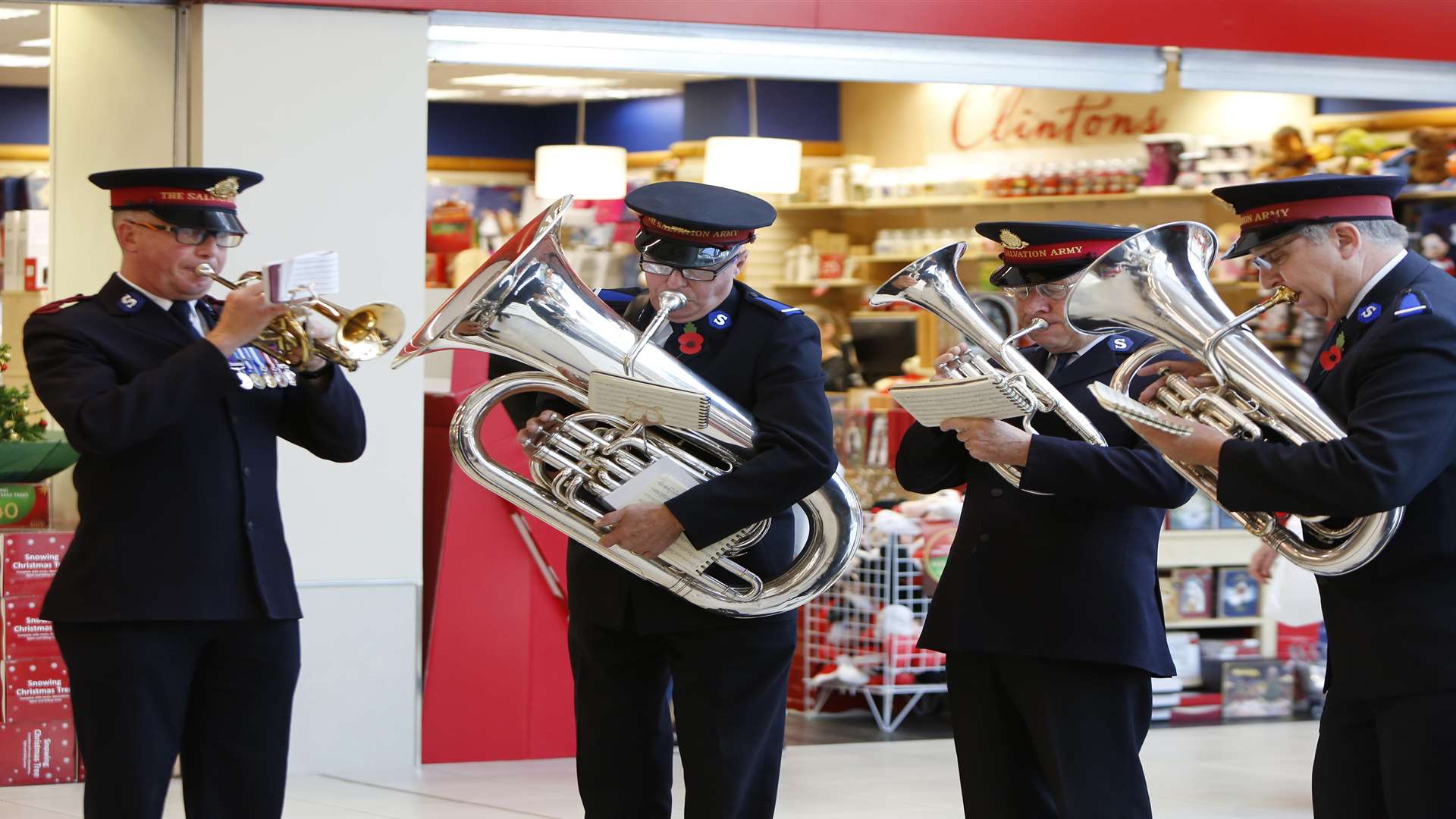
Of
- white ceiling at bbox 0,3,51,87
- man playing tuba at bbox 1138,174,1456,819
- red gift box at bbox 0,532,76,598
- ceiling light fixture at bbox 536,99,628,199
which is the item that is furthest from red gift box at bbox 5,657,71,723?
ceiling light fixture at bbox 536,99,628,199

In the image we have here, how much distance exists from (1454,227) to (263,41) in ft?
17.3

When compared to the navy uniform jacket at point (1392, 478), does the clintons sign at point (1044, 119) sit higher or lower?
higher

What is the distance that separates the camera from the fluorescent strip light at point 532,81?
1069cm

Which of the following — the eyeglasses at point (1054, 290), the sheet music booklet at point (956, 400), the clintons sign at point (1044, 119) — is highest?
the clintons sign at point (1044, 119)

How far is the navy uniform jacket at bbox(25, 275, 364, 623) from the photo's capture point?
3057 mm

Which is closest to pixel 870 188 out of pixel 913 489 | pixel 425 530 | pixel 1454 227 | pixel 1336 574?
pixel 1454 227

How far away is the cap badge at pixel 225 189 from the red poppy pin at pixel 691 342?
906 millimetres

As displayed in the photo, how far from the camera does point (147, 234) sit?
10.6ft

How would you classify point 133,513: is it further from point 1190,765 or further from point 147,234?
point 1190,765

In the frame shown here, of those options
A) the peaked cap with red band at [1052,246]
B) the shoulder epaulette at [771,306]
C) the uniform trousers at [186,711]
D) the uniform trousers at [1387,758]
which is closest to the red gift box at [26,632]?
the uniform trousers at [186,711]

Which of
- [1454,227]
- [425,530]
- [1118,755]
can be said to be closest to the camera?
[1118,755]

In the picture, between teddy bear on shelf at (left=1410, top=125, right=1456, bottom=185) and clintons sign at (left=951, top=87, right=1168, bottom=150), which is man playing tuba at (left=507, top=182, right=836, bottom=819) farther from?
clintons sign at (left=951, top=87, right=1168, bottom=150)

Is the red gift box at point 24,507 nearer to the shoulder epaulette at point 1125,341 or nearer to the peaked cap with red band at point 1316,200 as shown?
the shoulder epaulette at point 1125,341

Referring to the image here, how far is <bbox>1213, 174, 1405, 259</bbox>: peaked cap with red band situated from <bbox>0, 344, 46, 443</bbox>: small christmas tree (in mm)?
3804
